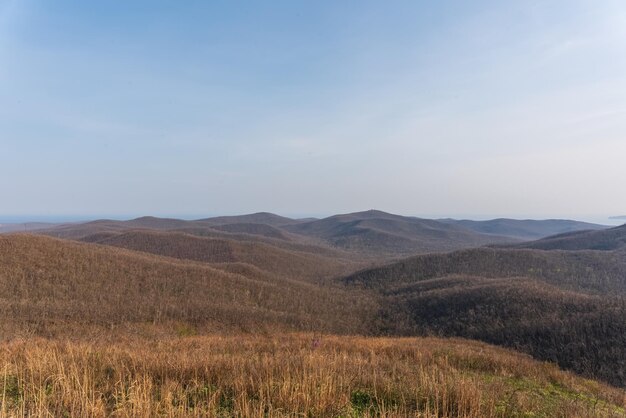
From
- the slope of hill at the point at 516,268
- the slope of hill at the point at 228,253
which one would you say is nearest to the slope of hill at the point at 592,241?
the slope of hill at the point at 516,268

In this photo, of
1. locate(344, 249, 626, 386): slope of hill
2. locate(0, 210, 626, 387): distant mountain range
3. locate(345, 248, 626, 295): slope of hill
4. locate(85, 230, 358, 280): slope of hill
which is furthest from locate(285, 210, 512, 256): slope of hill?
locate(0, 210, 626, 387): distant mountain range

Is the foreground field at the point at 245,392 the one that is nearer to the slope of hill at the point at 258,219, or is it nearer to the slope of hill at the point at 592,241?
the slope of hill at the point at 592,241

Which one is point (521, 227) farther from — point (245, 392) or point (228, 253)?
point (245, 392)

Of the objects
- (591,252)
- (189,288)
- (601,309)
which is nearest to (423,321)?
(601,309)

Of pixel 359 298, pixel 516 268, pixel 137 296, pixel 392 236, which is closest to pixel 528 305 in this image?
pixel 359 298

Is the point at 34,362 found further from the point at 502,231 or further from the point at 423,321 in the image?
the point at 502,231

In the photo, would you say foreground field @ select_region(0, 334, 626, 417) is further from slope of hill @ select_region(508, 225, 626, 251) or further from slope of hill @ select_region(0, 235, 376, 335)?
slope of hill @ select_region(508, 225, 626, 251)
